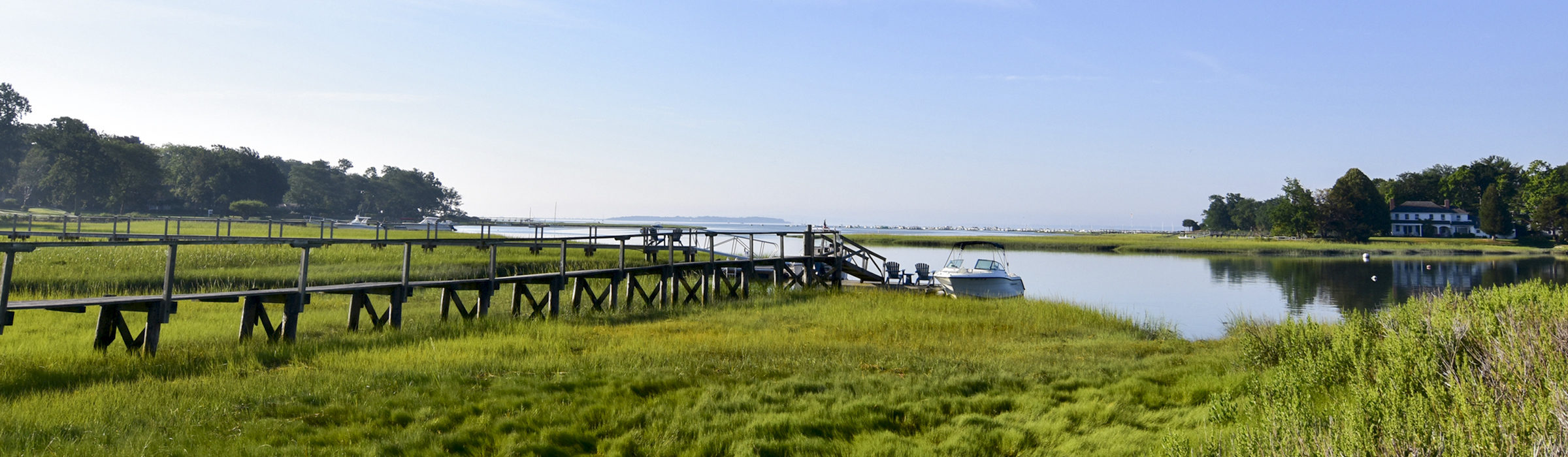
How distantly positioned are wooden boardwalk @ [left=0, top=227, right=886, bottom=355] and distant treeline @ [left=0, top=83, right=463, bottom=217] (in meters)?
70.9

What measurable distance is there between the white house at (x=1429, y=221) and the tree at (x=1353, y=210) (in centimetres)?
1788

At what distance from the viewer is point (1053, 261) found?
6650 cm

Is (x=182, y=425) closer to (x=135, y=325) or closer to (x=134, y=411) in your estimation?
(x=134, y=411)

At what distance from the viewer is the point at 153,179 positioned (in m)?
94.7

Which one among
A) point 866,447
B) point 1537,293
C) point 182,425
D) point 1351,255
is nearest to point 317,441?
point 182,425

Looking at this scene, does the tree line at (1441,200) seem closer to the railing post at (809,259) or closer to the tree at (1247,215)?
the tree at (1247,215)

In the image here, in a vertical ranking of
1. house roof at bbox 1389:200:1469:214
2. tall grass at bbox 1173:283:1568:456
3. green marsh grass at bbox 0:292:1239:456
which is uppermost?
house roof at bbox 1389:200:1469:214

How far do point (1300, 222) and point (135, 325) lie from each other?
109 metres

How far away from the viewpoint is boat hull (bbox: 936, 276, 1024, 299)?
1015 inches

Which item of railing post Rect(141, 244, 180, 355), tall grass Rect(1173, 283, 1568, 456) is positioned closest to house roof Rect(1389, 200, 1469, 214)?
tall grass Rect(1173, 283, 1568, 456)

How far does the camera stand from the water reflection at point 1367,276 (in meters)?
34.3

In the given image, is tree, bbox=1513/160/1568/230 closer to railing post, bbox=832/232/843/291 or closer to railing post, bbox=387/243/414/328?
railing post, bbox=832/232/843/291

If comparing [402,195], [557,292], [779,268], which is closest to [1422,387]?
[557,292]

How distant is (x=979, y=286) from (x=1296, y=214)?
90.3m
